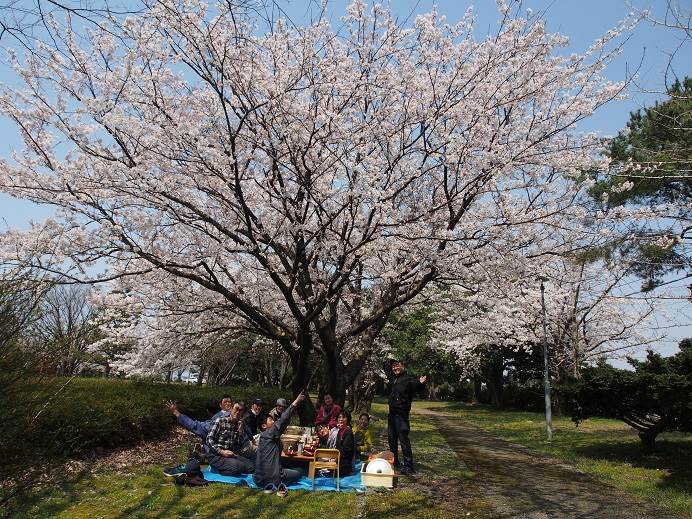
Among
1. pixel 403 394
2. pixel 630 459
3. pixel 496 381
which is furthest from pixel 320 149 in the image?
pixel 496 381

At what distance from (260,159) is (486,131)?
3.62 metres

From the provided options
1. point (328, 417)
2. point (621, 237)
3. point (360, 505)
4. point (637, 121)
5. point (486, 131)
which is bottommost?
point (360, 505)

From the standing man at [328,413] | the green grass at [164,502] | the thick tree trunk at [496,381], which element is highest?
the thick tree trunk at [496,381]

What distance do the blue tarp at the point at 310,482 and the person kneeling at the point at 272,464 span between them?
0.44ft

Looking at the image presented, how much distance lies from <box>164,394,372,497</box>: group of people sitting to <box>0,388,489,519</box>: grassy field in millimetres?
283

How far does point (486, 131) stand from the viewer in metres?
8.62

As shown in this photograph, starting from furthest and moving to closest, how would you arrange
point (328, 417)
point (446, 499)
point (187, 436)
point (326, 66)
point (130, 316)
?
point (130, 316) → point (187, 436) → point (328, 417) → point (326, 66) → point (446, 499)

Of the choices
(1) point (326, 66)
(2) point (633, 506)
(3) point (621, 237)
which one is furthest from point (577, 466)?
(1) point (326, 66)

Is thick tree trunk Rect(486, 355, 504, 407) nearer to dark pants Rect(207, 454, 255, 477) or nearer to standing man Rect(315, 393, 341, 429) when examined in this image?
standing man Rect(315, 393, 341, 429)

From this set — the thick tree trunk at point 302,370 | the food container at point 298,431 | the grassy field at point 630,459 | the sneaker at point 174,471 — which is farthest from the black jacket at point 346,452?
the grassy field at point 630,459

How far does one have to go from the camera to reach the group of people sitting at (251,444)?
262 inches

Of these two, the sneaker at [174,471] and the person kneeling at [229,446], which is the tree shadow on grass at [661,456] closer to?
the person kneeling at [229,446]

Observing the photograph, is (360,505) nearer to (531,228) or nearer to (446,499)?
(446,499)

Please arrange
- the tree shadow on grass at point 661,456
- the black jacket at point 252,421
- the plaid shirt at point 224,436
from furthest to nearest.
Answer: the black jacket at point 252,421 → the tree shadow on grass at point 661,456 → the plaid shirt at point 224,436
